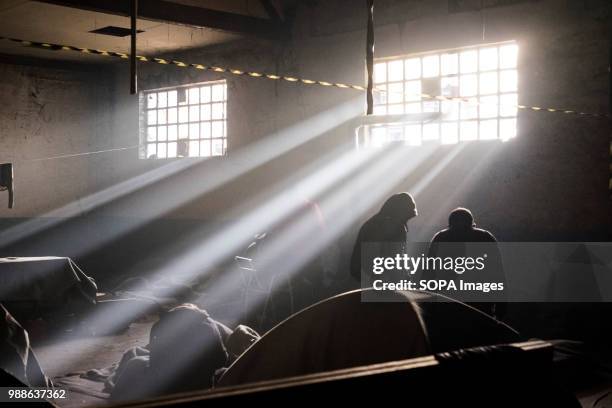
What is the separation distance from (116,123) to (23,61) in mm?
2106

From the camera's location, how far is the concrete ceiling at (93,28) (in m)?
9.05

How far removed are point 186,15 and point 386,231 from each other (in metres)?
5.18

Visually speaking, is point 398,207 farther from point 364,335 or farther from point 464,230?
point 364,335

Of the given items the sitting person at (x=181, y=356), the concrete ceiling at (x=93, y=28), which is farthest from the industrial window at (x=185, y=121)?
the sitting person at (x=181, y=356)

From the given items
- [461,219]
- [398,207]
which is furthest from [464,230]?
[398,207]

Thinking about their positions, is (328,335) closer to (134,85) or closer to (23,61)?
(134,85)

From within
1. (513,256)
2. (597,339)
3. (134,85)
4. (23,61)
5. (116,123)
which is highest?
(23,61)

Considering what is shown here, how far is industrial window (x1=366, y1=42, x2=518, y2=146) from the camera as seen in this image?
773 cm

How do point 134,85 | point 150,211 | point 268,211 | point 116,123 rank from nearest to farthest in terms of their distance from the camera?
point 134,85, point 268,211, point 150,211, point 116,123

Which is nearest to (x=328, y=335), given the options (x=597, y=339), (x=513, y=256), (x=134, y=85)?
(x=134, y=85)

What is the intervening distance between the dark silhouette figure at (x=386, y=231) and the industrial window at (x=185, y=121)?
577 centimetres

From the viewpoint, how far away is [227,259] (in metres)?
10.2

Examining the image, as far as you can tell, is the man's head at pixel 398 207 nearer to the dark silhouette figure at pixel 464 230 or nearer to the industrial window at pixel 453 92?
the dark silhouette figure at pixel 464 230

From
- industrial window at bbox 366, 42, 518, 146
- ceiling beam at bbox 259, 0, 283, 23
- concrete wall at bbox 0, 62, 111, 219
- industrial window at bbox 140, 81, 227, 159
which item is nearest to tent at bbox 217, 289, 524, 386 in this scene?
industrial window at bbox 366, 42, 518, 146
